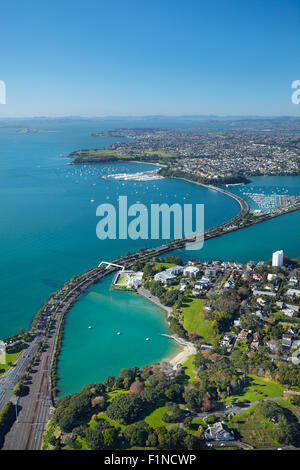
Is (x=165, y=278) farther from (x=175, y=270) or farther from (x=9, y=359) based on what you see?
(x=9, y=359)

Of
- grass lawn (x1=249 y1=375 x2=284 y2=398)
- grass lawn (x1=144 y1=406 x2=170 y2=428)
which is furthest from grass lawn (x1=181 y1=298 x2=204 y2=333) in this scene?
grass lawn (x1=144 y1=406 x2=170 y2=428)

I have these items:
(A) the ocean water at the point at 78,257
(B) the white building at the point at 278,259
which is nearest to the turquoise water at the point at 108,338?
(A) the ocean water at the point at 78,257

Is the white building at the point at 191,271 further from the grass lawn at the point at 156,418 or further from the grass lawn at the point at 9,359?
the grass lawn at the point at 156,418

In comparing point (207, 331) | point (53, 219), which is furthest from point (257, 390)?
point (53, 219)

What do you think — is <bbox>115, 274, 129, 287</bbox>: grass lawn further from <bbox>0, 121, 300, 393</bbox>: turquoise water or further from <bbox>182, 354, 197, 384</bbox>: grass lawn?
<bbox>182, 354, 197, 384</bbox>: grass lawn
